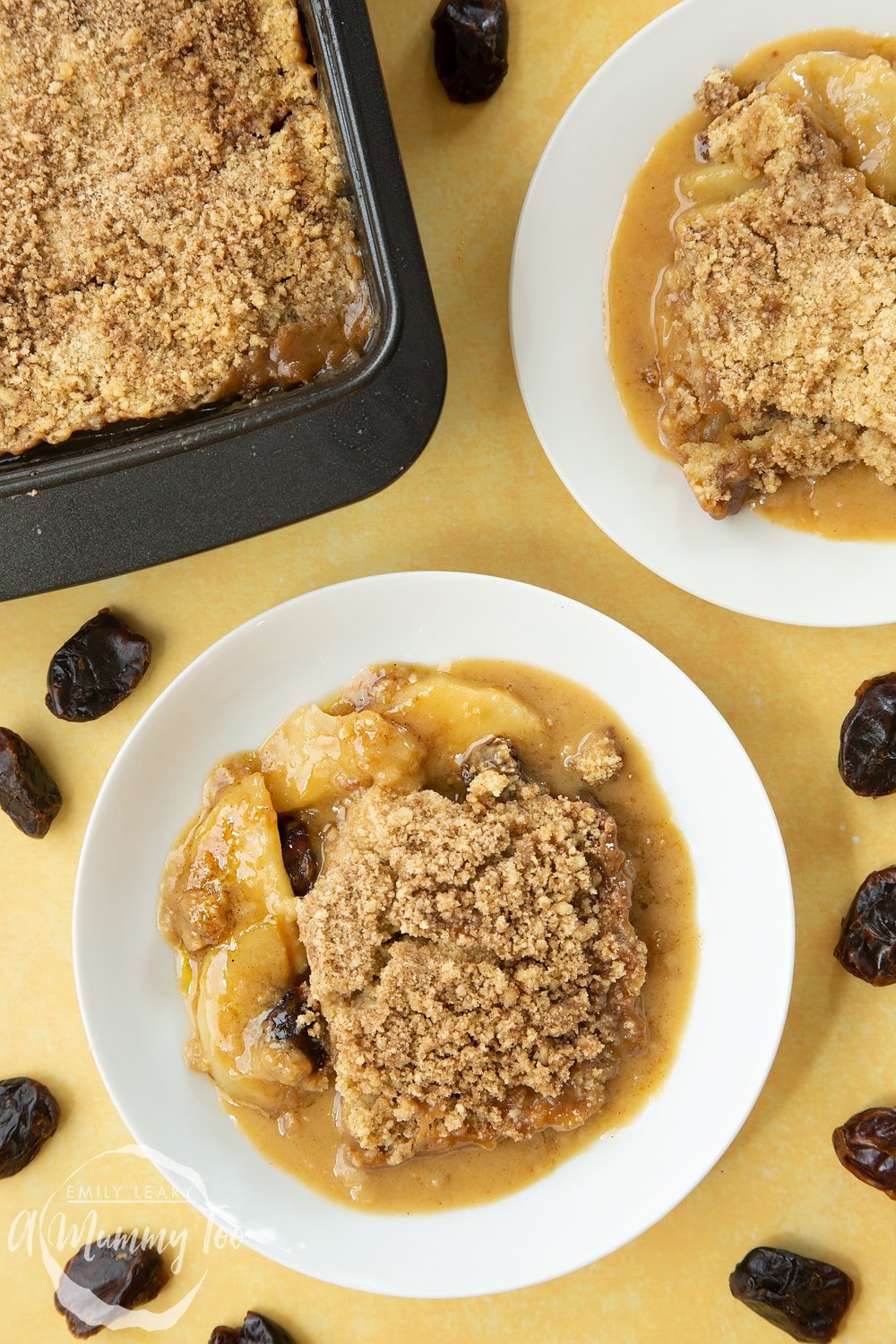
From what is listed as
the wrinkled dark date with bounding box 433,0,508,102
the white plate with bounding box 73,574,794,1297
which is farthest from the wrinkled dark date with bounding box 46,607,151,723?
the wrinkled dark date with bounding box 433,0,508,102

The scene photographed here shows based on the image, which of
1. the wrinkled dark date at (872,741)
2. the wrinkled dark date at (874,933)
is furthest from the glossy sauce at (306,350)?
the wrinkled dark date at (874,933)

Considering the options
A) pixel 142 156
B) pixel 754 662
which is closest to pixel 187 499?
pixel 142 156

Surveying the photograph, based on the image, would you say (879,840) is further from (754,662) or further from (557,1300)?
(557,1300)

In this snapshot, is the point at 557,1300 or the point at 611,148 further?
the point at 557,1300

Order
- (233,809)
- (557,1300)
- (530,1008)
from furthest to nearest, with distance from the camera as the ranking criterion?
(557,1300) → (233,809) → (530,1008)

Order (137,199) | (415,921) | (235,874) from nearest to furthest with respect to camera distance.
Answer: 1. (137,199)
2. (415,921)
3. (235,874)

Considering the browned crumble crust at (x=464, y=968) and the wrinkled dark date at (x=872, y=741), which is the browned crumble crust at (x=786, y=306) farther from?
the browned crumble crust at (x=464, y=968)

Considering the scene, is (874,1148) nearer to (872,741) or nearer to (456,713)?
(872,741)

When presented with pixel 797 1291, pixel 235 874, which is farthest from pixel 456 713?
pixel 797 1291
